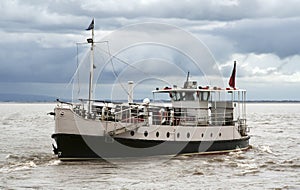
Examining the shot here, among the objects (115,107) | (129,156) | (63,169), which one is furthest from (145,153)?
(63,169)

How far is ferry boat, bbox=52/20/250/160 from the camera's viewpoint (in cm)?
3038

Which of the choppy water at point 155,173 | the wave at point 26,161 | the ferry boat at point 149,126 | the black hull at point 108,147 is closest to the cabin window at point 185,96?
the ferry boat at point 149,126

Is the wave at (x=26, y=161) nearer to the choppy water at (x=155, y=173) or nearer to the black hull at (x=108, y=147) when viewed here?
the choppy water at (x=155, y=173)

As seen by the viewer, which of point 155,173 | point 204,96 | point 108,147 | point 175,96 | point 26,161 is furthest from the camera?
point 204,96

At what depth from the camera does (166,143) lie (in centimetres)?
3291

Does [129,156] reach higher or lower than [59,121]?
lower

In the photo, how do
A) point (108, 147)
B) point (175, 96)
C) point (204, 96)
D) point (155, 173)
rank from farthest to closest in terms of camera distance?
point (204, 96), point (175, 96), point (108, 147), point (155, 173)

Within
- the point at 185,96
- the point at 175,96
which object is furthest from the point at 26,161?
the point at 185,96

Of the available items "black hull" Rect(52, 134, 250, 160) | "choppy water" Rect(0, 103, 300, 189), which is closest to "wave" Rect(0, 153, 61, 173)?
"choppy water" Rect(0, 103, 300, 189)

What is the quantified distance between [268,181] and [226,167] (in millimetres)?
4995

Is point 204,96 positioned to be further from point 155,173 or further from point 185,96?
point 155,173

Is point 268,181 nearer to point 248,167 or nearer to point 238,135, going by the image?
point 248,167

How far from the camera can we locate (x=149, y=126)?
32.1 m

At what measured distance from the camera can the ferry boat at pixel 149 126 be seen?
30.4 m
